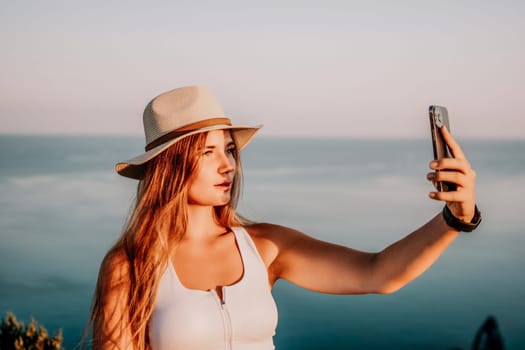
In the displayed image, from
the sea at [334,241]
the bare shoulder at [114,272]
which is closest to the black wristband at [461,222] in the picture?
the bare shoulder at [114,272]

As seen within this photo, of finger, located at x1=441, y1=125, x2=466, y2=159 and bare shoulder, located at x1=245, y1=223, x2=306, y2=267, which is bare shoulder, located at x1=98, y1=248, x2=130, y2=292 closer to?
bare shoulder, located at x1=245, y1=223, x2=306, y2=267

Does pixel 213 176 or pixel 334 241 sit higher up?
pixel 334 241

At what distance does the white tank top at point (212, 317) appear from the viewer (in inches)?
109

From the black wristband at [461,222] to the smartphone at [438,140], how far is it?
0.15 meters

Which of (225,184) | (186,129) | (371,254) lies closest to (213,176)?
(225,184)

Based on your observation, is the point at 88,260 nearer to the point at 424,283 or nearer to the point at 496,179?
the point at 424,283

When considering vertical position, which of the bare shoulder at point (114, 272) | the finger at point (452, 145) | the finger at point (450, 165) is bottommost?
the bare shoulder at point (114, 272)

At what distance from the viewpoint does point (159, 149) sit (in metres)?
2.97

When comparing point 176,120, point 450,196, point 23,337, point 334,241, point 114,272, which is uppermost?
point 334,241

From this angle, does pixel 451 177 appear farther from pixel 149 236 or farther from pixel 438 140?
pixel 149 236

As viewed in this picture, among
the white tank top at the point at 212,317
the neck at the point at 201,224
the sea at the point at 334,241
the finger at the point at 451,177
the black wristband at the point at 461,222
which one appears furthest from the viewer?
the sea at the point at 334,241

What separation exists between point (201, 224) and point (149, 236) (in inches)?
8.0

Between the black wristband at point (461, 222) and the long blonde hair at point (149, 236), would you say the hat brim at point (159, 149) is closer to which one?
the long blonde hair at point (149, 236)

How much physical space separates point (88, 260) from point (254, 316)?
1384 inches
